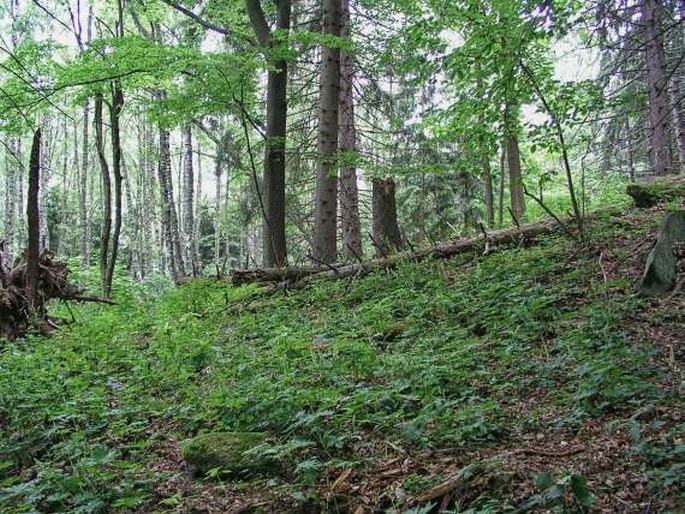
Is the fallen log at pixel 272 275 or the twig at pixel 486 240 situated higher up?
the twig at pixel 486 240

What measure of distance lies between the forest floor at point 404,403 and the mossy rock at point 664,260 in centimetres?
23

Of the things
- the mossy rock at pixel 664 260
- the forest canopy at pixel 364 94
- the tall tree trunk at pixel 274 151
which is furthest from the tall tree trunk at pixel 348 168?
the mossy rock at pixel 664 260

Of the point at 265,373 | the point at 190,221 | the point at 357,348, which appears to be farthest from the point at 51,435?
the point at 190,221

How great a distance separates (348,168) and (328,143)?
2.24 meters

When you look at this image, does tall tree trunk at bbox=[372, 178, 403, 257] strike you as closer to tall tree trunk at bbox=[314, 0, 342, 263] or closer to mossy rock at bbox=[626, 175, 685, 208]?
tall tree trunk at bbox=[314, 0, 342, 263]

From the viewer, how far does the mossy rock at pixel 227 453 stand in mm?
3186

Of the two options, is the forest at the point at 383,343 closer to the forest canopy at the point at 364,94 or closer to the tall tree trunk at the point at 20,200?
the forest canopy at the point at 364,94

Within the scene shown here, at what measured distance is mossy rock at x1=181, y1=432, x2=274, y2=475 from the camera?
3.19 m

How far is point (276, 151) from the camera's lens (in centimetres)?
999

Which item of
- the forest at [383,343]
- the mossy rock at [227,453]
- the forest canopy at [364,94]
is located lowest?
the mossy rock at [227,453]

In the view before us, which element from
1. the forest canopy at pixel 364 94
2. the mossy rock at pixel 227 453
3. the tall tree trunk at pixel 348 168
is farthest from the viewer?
the tall tree trunk at pixel 348 168

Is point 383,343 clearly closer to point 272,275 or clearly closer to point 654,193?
point 272,275

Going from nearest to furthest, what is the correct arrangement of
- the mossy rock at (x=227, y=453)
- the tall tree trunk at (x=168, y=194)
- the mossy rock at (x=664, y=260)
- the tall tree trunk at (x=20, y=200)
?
the mossy rock at (x=227, y=453)
the mossy rock at (x=664, y=260)
the tall tree trunk at (x=168, y=194)
the tall tree trunk at (x=20, y=200)

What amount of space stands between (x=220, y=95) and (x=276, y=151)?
170 cm
